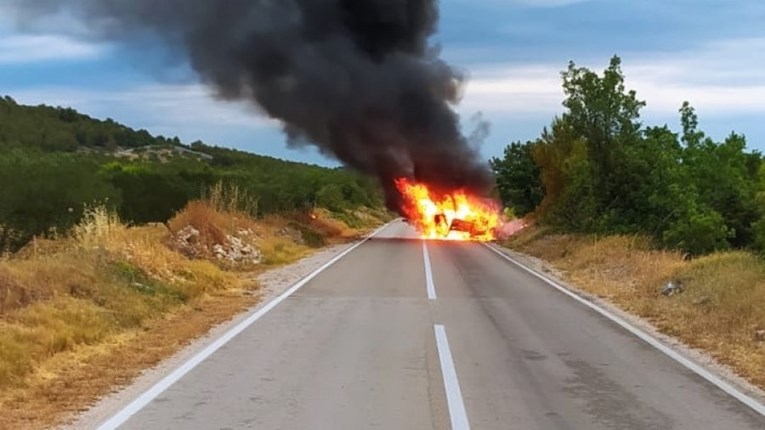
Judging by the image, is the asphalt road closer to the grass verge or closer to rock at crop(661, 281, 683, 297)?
the grass verge

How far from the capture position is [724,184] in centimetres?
2938

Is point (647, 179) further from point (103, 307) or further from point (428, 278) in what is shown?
point (103, 307)

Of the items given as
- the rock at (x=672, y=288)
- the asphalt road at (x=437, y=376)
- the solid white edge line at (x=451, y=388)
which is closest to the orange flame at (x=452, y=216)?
the rock at (x=672, y=288)

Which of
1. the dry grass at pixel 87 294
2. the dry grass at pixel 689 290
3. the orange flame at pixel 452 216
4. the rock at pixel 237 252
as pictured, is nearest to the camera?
the dry grass at pixel 87 294

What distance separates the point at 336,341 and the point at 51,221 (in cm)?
2307

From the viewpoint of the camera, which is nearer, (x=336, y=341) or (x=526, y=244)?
(x=336, y=341)

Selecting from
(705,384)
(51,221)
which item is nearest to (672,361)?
(705,384)

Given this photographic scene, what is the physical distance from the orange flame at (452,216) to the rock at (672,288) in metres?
27.3

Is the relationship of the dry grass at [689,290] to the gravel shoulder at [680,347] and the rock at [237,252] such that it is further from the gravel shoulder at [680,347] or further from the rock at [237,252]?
the rock at [237,252]

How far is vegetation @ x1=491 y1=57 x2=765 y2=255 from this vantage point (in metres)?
27.9

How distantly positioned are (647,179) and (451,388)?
24.9 m

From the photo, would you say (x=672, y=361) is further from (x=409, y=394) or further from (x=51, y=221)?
(x=51, y=221)

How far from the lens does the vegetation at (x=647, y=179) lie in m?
27.9

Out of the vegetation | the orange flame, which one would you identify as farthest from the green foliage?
the vegetation
